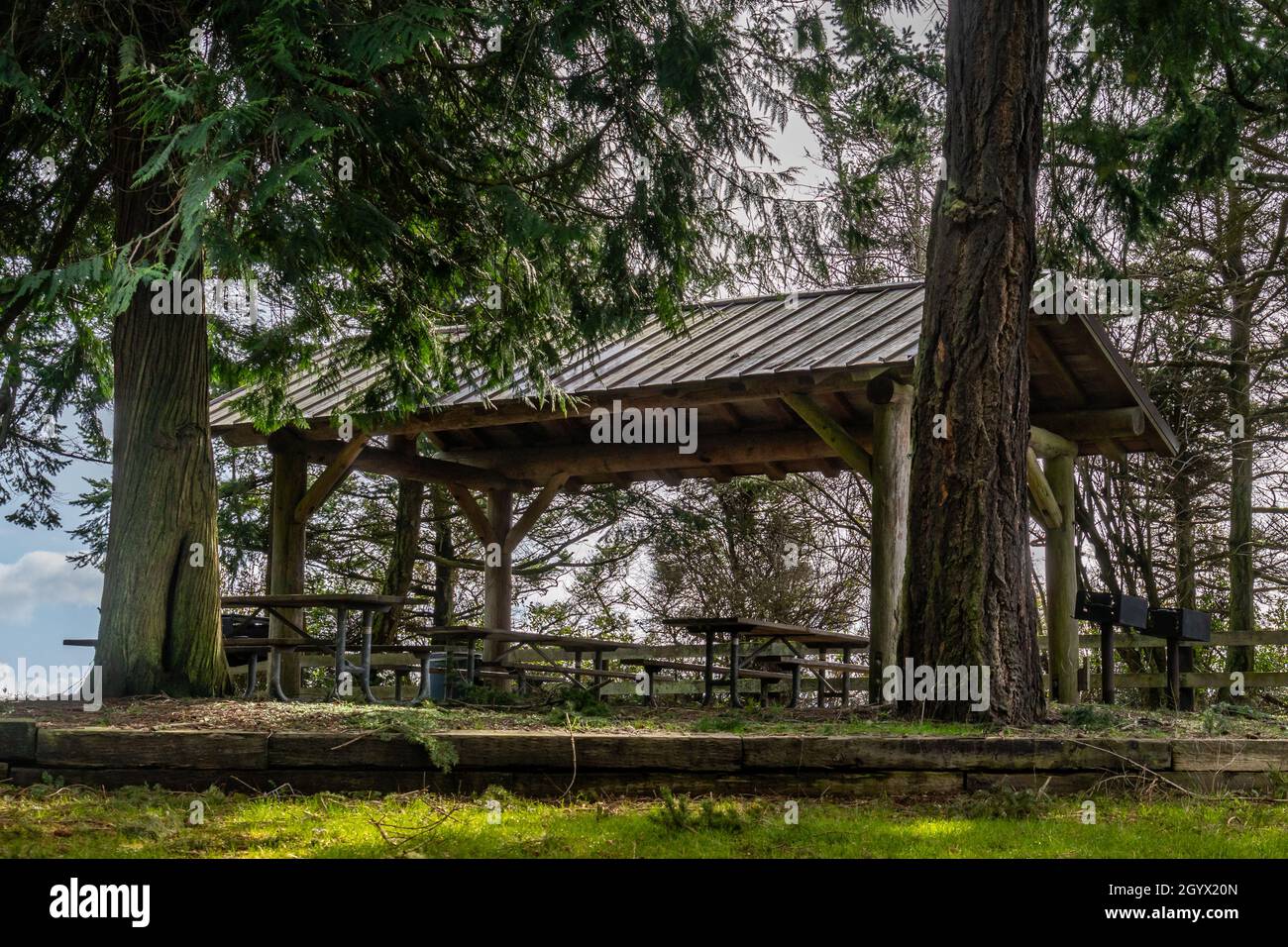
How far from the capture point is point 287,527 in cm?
1320

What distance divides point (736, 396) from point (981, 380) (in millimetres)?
3363

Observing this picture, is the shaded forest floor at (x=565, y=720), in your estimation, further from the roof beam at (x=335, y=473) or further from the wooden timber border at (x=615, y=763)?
the roof beam at (x=335, y=473)

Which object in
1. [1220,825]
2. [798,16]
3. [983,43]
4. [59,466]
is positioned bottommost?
[1220,825]

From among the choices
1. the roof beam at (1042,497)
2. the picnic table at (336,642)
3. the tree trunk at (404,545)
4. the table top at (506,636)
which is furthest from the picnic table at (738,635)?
the tree trunk at (404,545)

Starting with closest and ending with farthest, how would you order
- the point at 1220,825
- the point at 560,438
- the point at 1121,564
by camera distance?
the point at 1220,825
the point at 560,438
the point at 1121,564

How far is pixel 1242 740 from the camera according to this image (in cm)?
665

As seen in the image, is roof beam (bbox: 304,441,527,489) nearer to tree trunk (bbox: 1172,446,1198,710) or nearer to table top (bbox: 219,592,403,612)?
table top (bbox: 219,592,403,612)

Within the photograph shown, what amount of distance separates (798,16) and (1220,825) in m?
6.35

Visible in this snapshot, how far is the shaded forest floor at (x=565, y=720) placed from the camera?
6801 millimetres

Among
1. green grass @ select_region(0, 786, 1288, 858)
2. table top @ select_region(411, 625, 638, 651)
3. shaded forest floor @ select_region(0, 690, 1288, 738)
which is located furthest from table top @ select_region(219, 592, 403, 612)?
green grass @ select_region(0, 786, 1288, 858)

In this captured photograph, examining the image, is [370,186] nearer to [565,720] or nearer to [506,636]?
[506,636]

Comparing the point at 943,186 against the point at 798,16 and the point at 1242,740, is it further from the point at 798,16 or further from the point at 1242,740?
the point at 1242,740

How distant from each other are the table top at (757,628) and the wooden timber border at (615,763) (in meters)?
3.75
